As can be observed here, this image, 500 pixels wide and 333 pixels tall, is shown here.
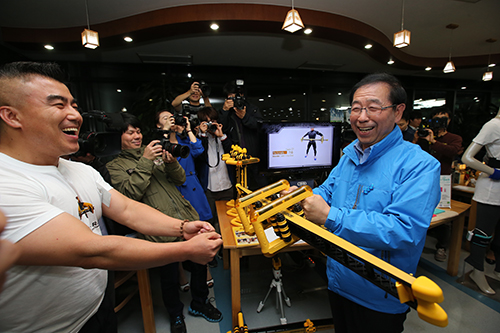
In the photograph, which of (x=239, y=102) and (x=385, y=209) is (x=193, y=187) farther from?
(x=385, y=209)

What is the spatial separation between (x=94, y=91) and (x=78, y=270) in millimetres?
5413

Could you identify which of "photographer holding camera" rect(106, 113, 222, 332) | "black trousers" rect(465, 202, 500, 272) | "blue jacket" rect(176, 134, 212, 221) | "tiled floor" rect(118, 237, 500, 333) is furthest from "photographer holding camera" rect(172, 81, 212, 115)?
"black trousers" rect(465, 202, 500, 272)

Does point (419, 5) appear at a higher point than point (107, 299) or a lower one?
higher

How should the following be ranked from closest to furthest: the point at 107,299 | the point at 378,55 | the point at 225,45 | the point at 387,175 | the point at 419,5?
the point at 387,175, the point at 107,299, the point at 419,5, the point at 225,45, the point at 378,55

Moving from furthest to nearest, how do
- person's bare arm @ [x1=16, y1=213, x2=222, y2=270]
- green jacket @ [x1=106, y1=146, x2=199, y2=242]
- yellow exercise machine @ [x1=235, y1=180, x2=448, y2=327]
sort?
green jacket @ [x1=106, y1=146, x2=199, y2=242] → person's bare arm @ [x1=16, y1=213, x2=222, y2=270] → yellow exercise machine @ [x1=235, y1=180, x2=448, y2=327]

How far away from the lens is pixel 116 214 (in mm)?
1240

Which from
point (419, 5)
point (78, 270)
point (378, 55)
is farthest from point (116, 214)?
point (378, 55)

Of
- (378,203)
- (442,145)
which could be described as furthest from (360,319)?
(442,145)

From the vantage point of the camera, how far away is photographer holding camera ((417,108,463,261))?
2.66m

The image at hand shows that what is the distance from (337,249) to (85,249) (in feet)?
2.91

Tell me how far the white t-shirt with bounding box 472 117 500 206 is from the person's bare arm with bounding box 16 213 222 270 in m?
2.96

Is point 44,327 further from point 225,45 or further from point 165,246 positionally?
point 225,45

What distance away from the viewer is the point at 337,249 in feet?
2.69

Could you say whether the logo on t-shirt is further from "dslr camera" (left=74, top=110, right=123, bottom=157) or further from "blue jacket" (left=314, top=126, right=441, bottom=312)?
"blue jacket" (left=314, top=126, right=441, bottom=312)
